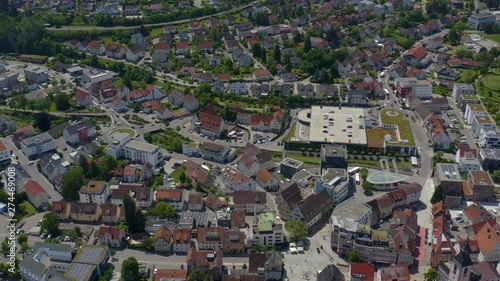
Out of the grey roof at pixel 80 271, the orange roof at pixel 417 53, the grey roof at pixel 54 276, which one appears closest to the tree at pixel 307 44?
the orange roof at pixel 417 53

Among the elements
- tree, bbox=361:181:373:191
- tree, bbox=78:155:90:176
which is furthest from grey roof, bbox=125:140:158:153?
tree, bbox=361:181:373:191

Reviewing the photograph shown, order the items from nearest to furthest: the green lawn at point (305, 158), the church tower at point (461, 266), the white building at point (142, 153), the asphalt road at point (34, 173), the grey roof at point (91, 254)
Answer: the church tower at point (461, 266)
the grey roof at point (91, 254)
the asphalt road at point (34, 173)
the white building at point (142, 153)
the green lawn at point (305, 158)

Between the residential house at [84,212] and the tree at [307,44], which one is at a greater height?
the residential house at [84,212]

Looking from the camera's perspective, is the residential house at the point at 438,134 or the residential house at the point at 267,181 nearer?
the residential house at the point at 267,181

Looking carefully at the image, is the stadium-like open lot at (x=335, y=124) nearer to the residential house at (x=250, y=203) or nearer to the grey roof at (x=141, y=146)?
the residential house at (x=250, y=203)

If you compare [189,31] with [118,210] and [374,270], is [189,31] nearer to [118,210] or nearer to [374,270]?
[118,210]

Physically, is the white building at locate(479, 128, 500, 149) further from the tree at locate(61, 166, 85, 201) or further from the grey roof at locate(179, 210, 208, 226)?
the tree at locate(61, 166, 85, 201)

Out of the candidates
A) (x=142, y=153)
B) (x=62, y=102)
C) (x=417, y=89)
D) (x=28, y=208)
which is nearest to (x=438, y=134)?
(x=417, y=89)

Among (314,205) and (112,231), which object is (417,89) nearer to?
(314,205)
